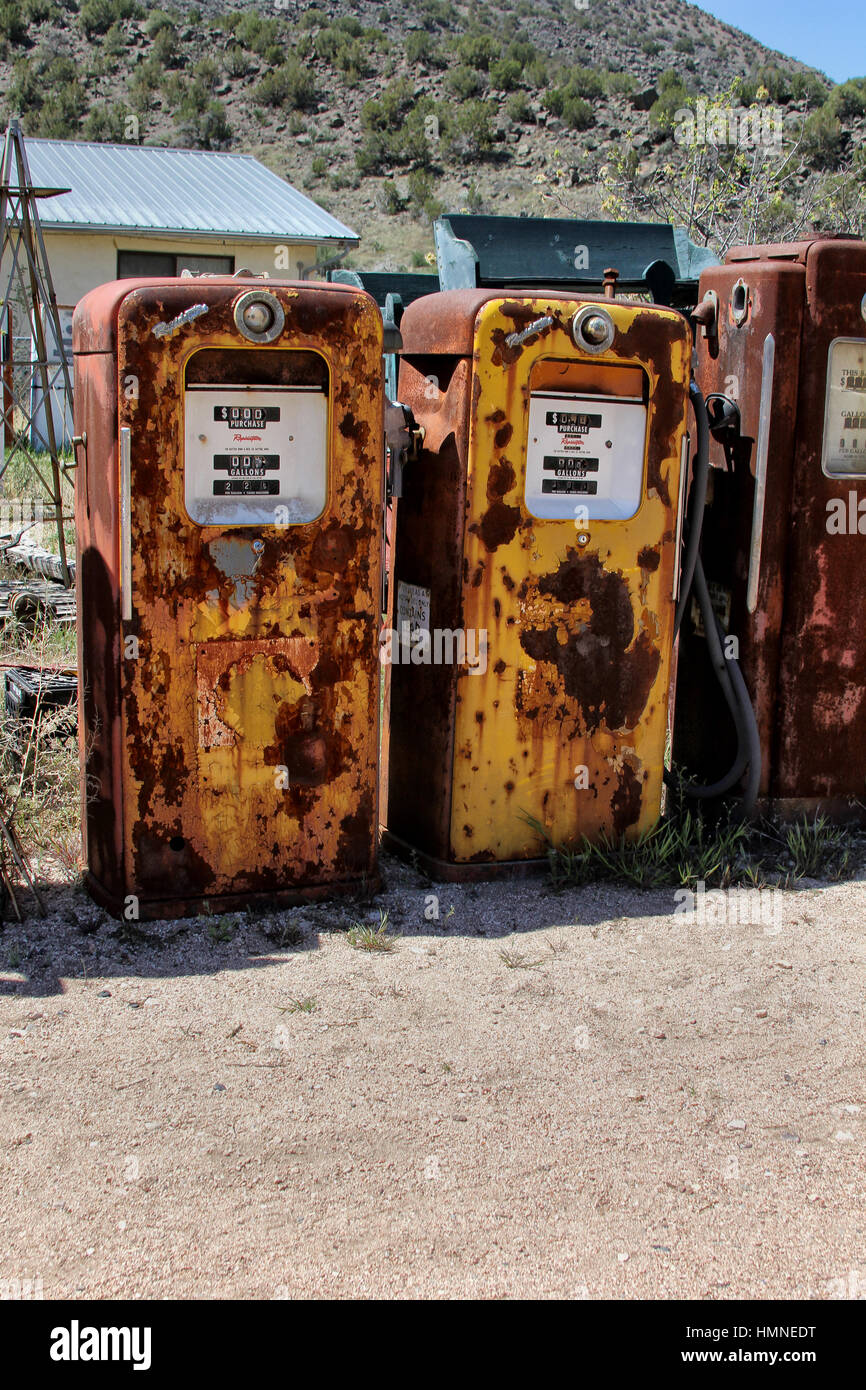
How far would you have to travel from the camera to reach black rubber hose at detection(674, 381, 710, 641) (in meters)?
4.25

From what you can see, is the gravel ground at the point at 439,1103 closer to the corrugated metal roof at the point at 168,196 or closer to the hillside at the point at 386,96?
the corrugated metal roof at the point at 168,196

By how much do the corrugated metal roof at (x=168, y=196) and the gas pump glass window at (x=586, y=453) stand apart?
13.8 meters

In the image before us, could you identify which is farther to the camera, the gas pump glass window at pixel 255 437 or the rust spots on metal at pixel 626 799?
the rust spots on metal at pixel 626 799

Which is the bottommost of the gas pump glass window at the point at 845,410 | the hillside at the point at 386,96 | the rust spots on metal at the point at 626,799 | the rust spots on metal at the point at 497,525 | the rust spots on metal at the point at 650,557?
the rust spots on metal at the point at 626,799

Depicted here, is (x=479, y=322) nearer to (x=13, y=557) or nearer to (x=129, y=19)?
(x=13, y=557)

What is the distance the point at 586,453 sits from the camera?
403 cm

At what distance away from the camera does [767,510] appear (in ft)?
14.5

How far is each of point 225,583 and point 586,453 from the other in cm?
123

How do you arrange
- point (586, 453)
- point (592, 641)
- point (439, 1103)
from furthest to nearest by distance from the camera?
point (592, 641) < point (586, 453) < point (439, 1103)

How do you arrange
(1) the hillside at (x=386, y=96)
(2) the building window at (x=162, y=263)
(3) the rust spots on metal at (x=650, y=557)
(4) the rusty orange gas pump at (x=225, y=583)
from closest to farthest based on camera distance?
1. (4) the rusty orange gas pump at (x=225, y=583)
2. (3) the rust spots on metal at (x=650, y=557)
3. (2) the building window at (x=162, y=263)
4. (1) the hillside at (x=386, y=96)

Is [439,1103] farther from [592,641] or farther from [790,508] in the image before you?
[790,508]

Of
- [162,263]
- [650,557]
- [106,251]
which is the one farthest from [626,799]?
[162,263]

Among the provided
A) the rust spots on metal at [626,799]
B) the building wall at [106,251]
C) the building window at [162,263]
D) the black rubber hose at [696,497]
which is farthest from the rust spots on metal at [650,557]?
the building window at [162,263]

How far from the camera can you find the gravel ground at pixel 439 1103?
239 centimetres
